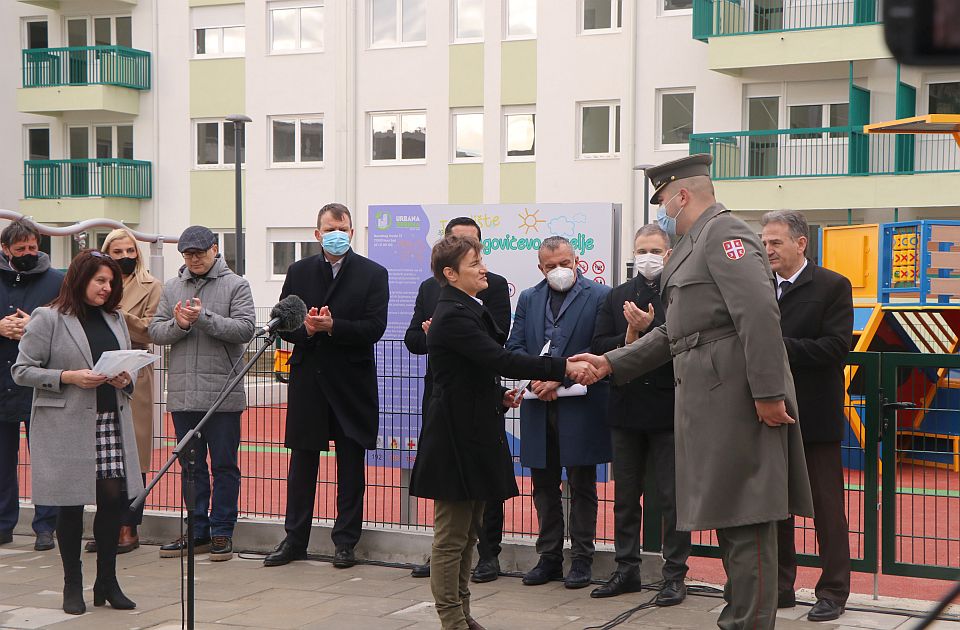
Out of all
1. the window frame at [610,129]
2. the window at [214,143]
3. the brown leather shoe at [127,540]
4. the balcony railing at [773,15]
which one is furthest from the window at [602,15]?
the brown leather shoe at [127,540]

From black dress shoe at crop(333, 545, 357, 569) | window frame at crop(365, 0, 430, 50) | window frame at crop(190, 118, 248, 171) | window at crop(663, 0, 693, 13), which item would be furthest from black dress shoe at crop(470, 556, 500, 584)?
window frame at crop(190, 118, 248, 171)

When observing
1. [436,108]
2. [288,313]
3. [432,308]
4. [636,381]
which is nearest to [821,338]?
[636,381]

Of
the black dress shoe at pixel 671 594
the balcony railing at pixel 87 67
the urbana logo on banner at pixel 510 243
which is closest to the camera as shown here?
the black dress shoe at pixel 671 594

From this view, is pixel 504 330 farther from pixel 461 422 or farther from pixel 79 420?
pixel 79 420

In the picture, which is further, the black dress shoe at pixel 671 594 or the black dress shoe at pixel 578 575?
the black dress shoe at pixel 578 575

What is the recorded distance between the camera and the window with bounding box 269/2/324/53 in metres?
32.6

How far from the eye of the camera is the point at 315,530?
8.20 metres

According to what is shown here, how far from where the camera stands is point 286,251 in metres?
33.1

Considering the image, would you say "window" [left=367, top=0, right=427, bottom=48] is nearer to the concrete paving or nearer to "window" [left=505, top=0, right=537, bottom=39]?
"window" [left=505, top=0, right=537, bottom=39]

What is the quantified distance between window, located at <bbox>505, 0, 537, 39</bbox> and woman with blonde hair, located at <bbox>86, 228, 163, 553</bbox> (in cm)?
2247

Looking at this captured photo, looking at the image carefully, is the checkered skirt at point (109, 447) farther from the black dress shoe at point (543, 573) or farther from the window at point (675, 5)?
the window at point (675, 5)

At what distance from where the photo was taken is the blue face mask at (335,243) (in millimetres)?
7895

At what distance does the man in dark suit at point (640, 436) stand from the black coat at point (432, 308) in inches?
24.9

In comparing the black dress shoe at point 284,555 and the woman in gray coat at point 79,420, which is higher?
the woman in gray coat at point 79,420
